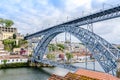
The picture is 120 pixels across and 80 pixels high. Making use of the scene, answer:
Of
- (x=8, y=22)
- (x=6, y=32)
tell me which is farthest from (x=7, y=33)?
(x=8, y=22)

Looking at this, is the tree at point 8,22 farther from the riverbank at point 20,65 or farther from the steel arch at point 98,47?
the steel arch at point 98,47

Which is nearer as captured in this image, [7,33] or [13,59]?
[13,59]

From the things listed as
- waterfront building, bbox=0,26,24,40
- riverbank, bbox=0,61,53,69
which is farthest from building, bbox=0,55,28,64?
waterfront building, bbox=0,26,24,40

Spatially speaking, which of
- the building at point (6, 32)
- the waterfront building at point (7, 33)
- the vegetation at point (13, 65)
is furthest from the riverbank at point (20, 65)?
the building at point (6, 32)

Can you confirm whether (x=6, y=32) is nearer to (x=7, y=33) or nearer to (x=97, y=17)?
(x=7, y=33)

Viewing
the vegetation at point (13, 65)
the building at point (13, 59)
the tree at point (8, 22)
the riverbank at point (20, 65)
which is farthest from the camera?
the tree at point (8, 22)

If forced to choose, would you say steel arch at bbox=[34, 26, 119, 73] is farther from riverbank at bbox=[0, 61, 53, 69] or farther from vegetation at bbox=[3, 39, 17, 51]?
vegetation at bbox=[3, 39, 17, 51]

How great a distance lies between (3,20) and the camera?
77312 mm

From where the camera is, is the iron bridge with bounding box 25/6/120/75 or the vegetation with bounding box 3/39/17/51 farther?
the vegetation with bounding box 3/39/17/51

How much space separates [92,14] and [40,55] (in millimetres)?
23745

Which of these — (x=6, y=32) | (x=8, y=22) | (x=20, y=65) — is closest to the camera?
(x=20, y=65)

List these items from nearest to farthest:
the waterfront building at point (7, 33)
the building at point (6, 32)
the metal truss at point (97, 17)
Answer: the metal truss at point (97, 17)
the waterfront building at point (7, 33)
the building at point (6, 32)

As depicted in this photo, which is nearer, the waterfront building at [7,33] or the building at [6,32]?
the waterfront building at [7,33]

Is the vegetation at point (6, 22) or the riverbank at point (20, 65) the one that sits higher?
the vegetation at point (6, 22)
